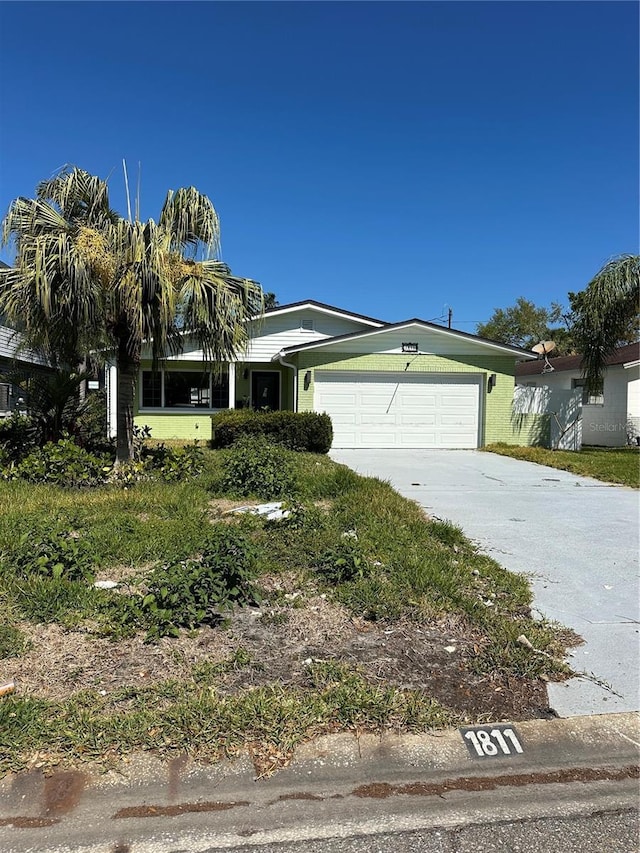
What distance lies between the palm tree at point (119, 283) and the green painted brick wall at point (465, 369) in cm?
645

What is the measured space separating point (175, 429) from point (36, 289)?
1045cm

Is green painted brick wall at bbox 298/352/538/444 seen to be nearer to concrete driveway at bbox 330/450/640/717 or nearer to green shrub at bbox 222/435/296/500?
concrete driveway at bbox 330/450/640/717

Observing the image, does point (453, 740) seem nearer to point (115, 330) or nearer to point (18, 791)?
point (18, 791)

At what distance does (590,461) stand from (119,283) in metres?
10.9

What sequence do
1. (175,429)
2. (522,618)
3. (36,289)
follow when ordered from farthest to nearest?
1. (175,429)
2. (36,289)
3. (522,618)

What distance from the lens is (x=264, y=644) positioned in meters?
3.45

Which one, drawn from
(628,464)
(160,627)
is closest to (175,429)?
(628,464)

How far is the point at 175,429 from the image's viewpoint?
17.8 metres

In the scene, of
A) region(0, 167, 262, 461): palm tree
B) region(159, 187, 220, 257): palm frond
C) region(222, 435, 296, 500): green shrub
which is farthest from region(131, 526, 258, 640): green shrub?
region(159, 187, 220, 257): palm frond

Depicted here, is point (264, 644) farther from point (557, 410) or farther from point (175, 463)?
point (557, 410)

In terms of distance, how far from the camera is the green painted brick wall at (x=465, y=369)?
1551 centimetres

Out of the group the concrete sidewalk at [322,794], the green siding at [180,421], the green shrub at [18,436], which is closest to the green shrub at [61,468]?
the green shrub at [18,436]

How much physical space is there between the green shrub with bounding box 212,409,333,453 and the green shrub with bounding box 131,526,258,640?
29.2 feet

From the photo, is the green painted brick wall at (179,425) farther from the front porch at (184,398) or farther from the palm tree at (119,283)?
the palm tree at (119,283)
